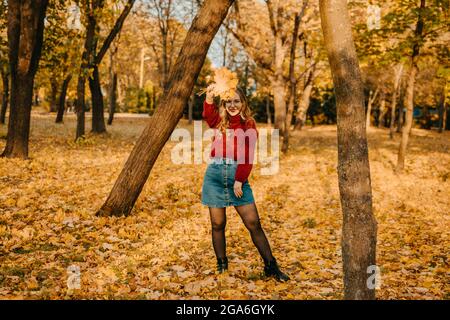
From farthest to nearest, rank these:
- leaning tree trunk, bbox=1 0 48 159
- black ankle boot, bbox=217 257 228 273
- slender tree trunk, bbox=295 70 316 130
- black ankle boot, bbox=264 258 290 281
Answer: slender tree trunk, bbox=295 70 316 130
leaning tree trunk, bbox=1 0 48 159
black ankle boot, bbox=217 257 228 273
black ankle boot, bbox=264 258 290 281

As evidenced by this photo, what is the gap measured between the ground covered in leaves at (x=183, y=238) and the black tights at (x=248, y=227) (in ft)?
1.13

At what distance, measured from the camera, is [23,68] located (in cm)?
1046

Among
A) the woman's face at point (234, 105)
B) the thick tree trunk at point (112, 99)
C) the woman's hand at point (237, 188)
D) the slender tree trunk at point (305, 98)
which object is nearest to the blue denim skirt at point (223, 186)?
the woman's hand at point (237, 188)

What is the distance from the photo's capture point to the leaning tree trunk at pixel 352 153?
3.48m

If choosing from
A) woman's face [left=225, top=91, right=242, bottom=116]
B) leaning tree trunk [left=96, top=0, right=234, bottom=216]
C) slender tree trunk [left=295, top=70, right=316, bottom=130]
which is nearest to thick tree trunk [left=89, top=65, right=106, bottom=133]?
slender tree trunk [left=295, top=70, right=316, bottom=130]

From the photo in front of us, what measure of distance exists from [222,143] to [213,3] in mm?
2364

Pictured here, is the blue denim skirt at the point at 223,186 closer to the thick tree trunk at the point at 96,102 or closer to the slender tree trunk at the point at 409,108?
the slender tree trunk at the point at 409,108

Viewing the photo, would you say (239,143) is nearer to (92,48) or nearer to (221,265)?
(221,265)

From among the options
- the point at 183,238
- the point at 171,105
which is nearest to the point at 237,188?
the point at 183,238

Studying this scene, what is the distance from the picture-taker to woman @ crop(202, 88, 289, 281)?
437cm

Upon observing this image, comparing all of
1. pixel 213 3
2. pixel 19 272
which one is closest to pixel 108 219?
pixel 19 272

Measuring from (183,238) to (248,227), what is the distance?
1824mm

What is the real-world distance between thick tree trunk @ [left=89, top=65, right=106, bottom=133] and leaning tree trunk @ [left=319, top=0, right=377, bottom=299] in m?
15.2

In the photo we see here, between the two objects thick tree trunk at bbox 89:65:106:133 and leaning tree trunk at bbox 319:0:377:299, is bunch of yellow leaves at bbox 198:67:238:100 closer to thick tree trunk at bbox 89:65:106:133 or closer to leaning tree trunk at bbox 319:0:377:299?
leaning tree trunk at bbox 319:0:377:299
